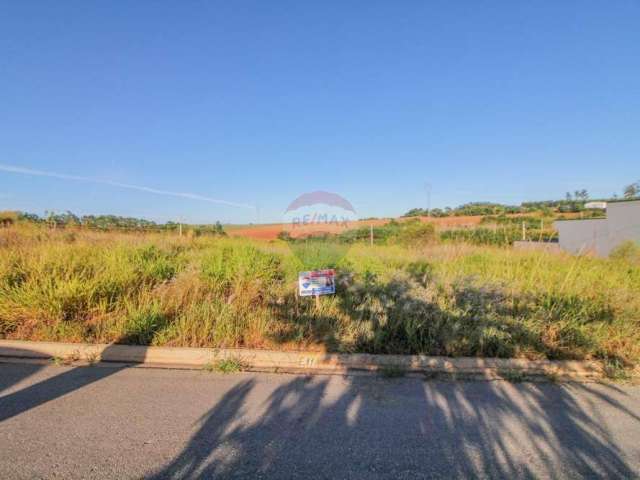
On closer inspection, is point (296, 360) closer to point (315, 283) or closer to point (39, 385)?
point (315, 283)

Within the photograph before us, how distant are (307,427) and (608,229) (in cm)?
1974

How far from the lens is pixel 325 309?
3.86 m

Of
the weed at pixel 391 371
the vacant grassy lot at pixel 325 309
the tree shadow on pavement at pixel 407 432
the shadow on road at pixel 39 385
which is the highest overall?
the vacant grassy lot at pixel 325 309

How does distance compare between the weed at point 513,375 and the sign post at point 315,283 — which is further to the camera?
the sign post at point 315,283

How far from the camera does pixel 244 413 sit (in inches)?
85.2

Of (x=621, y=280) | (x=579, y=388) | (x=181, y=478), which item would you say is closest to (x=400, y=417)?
(x=181, y=478)

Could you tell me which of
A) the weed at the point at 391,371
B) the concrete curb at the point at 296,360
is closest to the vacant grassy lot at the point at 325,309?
the concrete curb at the point at 296,360

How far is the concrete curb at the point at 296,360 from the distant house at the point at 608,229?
13.5 m

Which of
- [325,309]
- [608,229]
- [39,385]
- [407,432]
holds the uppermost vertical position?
[608,229]

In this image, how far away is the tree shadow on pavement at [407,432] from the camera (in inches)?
66.1

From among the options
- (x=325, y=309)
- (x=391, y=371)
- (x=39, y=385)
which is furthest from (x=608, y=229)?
(x=39, y=385)

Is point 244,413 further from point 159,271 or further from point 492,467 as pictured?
point 159,271

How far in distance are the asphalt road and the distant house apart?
1430cm

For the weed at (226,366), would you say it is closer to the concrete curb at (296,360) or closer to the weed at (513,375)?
the concrete curb at (296,360)
